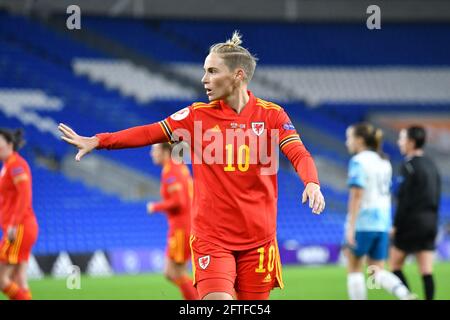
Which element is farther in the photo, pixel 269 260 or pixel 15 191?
pixel 15 191

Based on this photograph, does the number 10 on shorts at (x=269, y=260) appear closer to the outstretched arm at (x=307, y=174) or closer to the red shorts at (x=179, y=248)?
the outstretched arm at (x=307, y=174)

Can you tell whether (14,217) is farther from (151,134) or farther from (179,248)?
(151,134)

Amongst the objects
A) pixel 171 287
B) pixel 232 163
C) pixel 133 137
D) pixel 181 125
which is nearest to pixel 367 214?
pixel 232 163

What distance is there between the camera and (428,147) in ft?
89.3

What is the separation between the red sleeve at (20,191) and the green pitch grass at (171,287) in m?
2.07

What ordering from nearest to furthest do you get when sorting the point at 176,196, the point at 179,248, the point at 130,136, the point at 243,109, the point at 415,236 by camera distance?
the point at 130,136
the point at 243,109
the point at 415,236
the point at 179,248
the point at 176,196

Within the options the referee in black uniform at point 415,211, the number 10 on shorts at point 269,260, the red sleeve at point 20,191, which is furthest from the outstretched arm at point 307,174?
the referee in black uniform at point 415,211

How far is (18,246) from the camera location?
29.5 ft

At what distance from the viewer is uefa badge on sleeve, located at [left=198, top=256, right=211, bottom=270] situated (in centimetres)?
541

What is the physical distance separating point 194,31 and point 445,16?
8.78 meters

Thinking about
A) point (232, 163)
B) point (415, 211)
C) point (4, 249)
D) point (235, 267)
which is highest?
point (415, 211)

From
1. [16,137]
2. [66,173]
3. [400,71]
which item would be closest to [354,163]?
[16,137]

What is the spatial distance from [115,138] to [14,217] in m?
3.98

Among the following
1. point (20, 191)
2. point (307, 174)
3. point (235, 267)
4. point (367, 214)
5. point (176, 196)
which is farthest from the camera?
point (176, 196)
